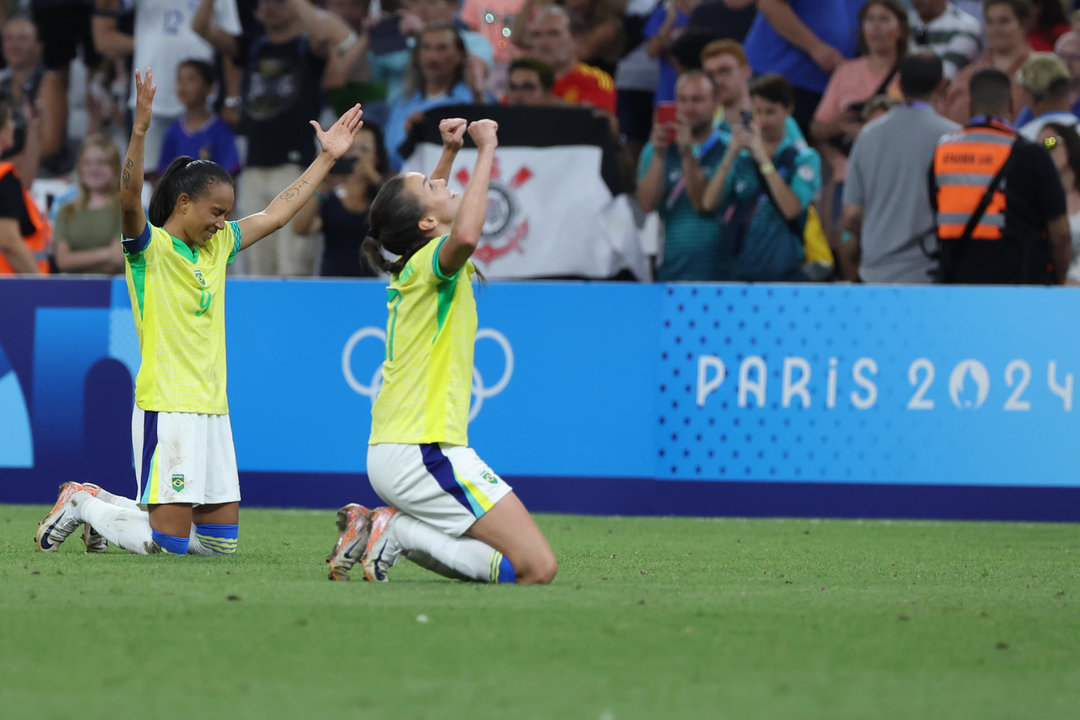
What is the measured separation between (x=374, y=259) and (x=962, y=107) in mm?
6699

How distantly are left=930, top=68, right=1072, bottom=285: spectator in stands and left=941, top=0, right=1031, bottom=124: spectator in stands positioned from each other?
1486 mm

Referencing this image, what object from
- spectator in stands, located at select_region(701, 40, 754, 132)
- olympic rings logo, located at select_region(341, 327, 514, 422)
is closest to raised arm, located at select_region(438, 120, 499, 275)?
olympic rings logo, located at select_region(341, 327, 514, 422)

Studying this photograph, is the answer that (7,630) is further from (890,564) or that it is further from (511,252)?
(511,252)

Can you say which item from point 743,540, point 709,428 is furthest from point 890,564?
point 709,428

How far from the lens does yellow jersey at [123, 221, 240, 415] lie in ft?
22.4

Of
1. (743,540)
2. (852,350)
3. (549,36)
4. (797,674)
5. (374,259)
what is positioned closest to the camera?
(797,674)

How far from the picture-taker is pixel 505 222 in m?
10.7

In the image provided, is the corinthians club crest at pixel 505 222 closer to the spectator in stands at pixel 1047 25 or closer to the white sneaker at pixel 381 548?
the spectator in stands at pixel 1047 25

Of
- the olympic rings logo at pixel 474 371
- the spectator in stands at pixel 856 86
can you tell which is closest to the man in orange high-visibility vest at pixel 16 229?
the olympic rings logo at pixel 474 371

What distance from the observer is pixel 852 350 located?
32.0ft

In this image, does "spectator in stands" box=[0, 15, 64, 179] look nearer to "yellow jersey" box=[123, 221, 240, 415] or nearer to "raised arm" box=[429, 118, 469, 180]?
"yellow jersey" box=[123, 221, 240, 415]

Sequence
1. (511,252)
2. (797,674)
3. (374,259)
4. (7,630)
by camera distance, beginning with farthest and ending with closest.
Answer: (511,252)
(374,259)
(7,630)
(797,674)

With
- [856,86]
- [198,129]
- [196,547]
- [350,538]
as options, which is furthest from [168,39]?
[350,538]

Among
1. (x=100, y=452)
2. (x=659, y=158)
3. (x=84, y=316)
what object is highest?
(x=659, y=158)
